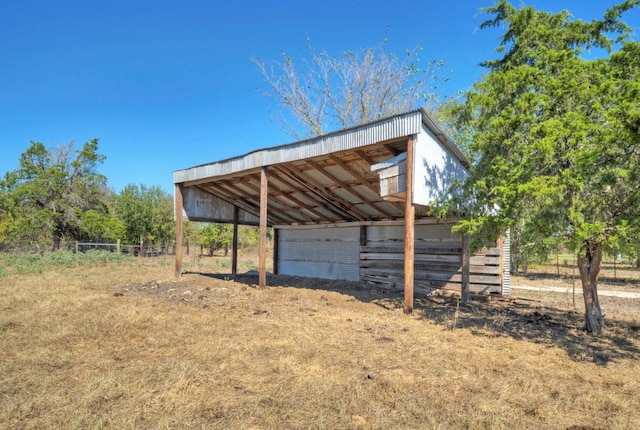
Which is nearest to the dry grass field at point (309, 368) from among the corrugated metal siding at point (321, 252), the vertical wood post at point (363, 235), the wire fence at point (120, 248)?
the vertical wood post at point (363, 235)

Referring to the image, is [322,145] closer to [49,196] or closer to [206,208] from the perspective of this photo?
[206,208]

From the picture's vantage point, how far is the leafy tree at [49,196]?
27891mm

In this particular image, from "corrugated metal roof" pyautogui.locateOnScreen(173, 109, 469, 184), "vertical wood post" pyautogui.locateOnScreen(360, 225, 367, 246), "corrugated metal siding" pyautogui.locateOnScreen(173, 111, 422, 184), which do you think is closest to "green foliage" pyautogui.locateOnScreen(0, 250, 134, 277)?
"corrugated metal siding" pyautogui.locateOnScreen(173, 111, 422, 184)

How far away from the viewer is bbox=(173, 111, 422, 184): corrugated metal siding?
7.81 metres

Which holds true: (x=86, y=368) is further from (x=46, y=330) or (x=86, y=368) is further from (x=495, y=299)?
(x=495, y=299)

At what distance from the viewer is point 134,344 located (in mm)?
5590

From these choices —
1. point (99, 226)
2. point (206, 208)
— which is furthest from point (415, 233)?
point (99, 226)

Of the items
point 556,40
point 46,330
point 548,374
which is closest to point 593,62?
point 556,40

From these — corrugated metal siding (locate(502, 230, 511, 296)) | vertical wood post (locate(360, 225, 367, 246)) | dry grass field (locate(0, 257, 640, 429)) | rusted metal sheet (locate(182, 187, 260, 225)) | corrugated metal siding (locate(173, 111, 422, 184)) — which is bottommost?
dry grass field (locate(0, 257, 640, 429))

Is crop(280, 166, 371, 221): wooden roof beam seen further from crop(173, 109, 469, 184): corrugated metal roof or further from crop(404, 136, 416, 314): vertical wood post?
crop(404, 136, 416, 314): vertical wood post

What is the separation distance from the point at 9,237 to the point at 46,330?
2966 cm

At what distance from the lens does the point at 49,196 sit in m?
28.9

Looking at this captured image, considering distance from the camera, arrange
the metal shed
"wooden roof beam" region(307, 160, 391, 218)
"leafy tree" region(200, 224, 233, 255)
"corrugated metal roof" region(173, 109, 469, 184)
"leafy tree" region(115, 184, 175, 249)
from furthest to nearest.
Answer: "leafy tree" region(200, 224, 233, 255) < "leafy tree" region(115, 184, 175, 249) < "wooden roof beam" region(307, 160, 391, 218) < the metal shed < "corrugated metal roof" region(173, 109, 469, 184)

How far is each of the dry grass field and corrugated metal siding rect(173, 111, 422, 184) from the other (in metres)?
3.78
